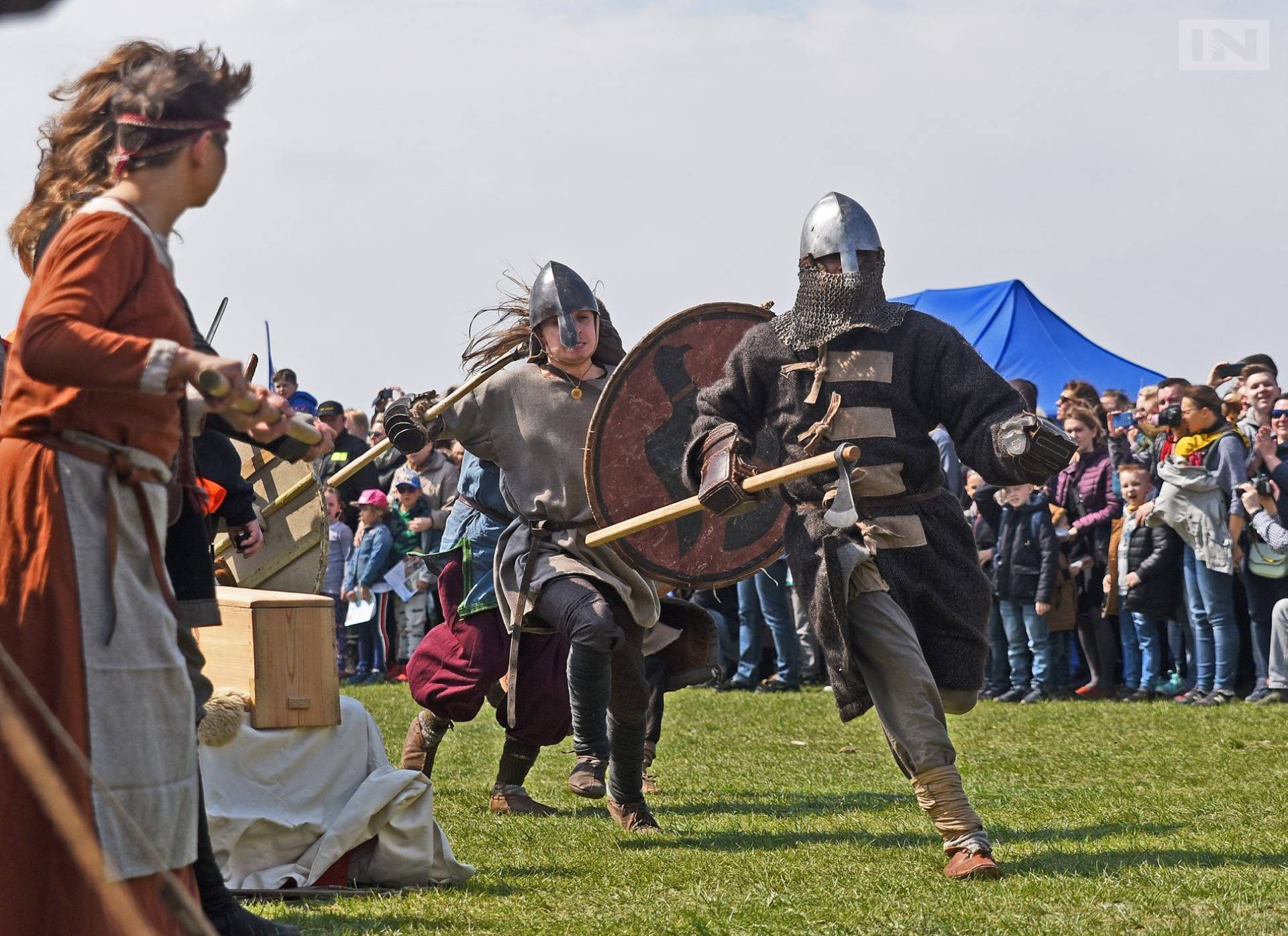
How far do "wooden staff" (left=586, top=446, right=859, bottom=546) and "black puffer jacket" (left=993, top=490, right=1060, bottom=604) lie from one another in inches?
185

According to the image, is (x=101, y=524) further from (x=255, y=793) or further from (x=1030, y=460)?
(x=1030, y=460)

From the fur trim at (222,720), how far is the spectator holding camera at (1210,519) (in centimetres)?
608

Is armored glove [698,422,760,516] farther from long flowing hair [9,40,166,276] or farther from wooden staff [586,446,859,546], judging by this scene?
long flowing hair [9,40,166,276]

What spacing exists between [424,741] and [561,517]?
1.08 metres

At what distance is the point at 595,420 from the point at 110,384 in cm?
301

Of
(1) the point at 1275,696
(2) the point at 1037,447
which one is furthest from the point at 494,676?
(1) the point at 1275,696

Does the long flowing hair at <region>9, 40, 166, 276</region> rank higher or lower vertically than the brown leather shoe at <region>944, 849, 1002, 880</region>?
higher

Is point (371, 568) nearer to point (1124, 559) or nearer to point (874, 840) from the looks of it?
point (1124, 559)

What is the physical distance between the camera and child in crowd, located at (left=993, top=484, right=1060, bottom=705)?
9.99 m

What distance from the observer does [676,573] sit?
19.3 feet

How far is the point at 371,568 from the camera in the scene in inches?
482

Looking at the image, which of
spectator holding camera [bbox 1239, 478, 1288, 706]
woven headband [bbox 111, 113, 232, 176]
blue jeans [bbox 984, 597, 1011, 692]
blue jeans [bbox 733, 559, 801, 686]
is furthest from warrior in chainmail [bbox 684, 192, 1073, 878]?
blue jeans [bbox 733, 559, 801, 686]

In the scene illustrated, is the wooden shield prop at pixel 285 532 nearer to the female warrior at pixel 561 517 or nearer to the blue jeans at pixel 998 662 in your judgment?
the female warrior at pixel 561 517

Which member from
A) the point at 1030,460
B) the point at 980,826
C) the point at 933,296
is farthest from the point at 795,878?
the point at 933,296
